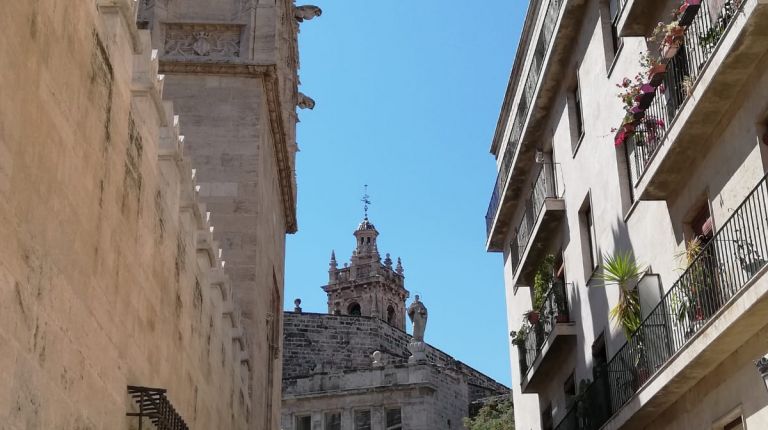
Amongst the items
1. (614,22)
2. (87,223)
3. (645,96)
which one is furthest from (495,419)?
(87,223)

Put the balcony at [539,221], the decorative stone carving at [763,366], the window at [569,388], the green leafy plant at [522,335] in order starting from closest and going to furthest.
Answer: the decorative stone carving at [763,366] < the window at [569,388] < the balcony at [539,221] < the green leafy plant at [522,335]

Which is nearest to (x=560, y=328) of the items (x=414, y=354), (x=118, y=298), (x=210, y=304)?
(x=210, y=304)

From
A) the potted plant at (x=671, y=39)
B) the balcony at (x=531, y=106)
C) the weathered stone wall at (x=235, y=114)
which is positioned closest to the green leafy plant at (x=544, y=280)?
the balcony at (x=531, y=106)

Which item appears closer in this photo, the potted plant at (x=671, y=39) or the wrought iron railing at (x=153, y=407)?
the wrought iron railing at (x=153, y=407)

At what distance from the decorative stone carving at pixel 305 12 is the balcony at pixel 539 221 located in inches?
314

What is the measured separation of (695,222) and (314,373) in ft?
115

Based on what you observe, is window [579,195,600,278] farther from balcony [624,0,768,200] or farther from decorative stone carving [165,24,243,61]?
decorative stone carving [165,24,243,61]

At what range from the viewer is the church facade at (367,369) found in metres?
45.3

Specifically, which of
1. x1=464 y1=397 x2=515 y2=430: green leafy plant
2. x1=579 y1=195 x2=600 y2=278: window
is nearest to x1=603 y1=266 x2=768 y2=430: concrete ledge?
x1=579 y1=195 x2=600 y2=278: window

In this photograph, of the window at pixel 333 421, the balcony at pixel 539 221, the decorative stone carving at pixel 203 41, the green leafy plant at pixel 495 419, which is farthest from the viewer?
the window at pixel 333 421

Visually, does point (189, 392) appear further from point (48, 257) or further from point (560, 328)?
point (560, 328)

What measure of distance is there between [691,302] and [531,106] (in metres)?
8.95

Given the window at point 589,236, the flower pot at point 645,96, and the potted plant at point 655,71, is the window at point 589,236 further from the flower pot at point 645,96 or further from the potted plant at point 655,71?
the potted plant at point 655,71

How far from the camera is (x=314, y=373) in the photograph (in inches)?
1853
